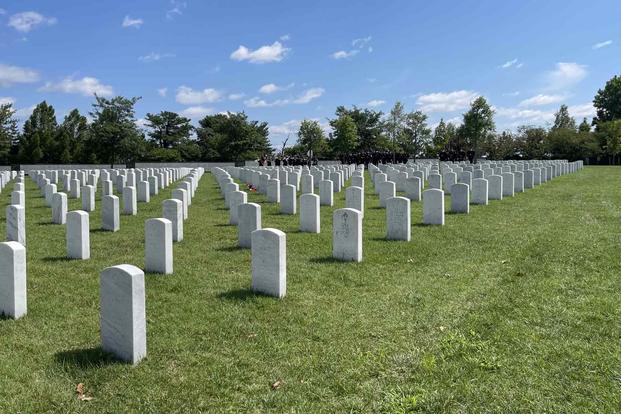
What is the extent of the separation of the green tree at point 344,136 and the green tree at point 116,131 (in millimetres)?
23472

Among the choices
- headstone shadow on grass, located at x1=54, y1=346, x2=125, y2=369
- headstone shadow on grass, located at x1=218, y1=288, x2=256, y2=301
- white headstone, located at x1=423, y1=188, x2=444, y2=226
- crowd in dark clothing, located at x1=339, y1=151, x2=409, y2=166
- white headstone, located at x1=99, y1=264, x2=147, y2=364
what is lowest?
headstone shadow on grass, located at x1=54, y1=346, x2=125, y2=369

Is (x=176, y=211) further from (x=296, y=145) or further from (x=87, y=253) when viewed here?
(x=296, y=145)

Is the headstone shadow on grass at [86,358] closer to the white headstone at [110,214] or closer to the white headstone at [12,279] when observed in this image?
the white headstone at [12,279]

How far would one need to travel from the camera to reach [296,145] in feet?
236

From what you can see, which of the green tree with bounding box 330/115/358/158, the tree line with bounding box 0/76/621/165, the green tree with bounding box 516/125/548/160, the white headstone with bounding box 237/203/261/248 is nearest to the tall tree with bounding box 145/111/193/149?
the tree line with bounding box 0/76/621/165

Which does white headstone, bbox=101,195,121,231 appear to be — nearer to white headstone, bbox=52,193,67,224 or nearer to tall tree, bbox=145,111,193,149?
white headstone, bbox=52,193,67,224

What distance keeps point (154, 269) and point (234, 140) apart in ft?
199

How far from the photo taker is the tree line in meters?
56.9

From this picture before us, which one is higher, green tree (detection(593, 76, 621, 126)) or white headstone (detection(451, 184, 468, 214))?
green tree (detection(593, 76, 621, 126))

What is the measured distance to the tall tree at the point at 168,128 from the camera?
69.2 meters

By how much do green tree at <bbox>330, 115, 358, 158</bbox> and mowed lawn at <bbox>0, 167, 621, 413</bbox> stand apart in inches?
2234

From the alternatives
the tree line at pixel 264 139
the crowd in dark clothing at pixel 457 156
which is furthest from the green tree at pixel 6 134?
the crowd in dark clothing at pixel 457 156

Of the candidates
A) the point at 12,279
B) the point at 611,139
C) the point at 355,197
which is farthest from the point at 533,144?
the point at 12,279

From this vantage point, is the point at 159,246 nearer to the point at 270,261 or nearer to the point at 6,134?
the point at 270,261
